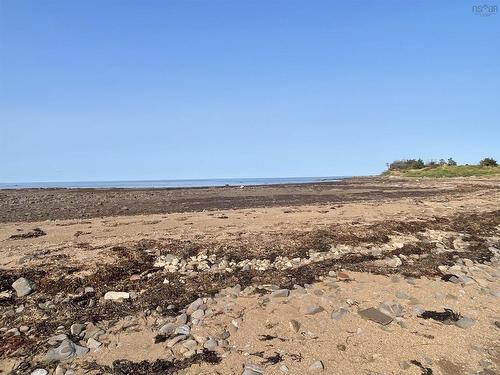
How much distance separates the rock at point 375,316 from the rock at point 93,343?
4.51 metres

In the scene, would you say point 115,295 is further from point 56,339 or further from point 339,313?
point 339,313

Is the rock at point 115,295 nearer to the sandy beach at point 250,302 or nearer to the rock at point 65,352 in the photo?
the sandy beach at point 250,302

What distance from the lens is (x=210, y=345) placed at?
604 centimetres

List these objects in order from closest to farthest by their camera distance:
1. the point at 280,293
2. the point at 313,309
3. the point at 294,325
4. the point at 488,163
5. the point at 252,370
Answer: the point at 252,370
the point at 294,325
the point at 313,309
the point at 280,293
the point at 488,163

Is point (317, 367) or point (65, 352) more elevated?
point (65, 352)

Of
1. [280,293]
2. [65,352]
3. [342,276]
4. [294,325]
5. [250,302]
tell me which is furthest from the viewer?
[342,276]

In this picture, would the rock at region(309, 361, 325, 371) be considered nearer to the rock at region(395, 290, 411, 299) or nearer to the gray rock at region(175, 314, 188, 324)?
the gray rock at region(175, 314, 188, 324)

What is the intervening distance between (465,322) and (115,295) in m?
6.58

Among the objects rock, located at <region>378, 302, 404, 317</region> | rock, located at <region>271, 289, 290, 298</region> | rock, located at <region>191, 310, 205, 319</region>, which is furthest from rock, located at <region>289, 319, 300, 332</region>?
rock, located at <region>378, 302, 404, 317</region>

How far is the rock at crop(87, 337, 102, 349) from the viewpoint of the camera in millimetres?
6055

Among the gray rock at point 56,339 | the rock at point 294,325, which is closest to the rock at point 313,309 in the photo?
the rock at point 294,325

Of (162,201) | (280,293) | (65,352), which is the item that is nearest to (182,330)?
(65,352)

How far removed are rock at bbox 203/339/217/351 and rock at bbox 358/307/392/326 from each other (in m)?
2.77

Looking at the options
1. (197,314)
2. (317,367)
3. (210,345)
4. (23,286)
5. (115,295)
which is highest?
(23,286)
